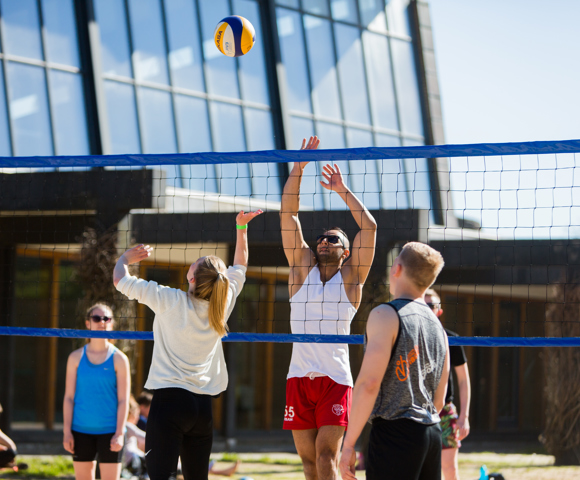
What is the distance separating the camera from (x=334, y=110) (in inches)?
648

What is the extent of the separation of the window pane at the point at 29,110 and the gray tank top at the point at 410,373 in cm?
1011

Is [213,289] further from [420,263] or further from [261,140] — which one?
[261,140]

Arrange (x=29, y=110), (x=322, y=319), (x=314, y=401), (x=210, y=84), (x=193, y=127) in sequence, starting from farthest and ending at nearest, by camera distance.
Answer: (x=210, y=84)
(x=193, y=127)
(x=29, y=110)
(x=322, y=319)
(x=314, y=401)

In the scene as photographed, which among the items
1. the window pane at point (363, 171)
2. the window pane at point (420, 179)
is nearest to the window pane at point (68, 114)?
the window pane at point (363, 171)

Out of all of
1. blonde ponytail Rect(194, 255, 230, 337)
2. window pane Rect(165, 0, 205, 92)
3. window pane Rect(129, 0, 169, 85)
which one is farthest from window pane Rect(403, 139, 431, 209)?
blonde ponytail Rect(194, 255, 230, 337)

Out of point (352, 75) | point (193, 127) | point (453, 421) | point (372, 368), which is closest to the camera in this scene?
point (372, 368)

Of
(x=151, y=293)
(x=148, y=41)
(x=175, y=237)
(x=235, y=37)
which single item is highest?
(x=148, y=41)

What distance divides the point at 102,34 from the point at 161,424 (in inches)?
423

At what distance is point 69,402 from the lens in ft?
18.1

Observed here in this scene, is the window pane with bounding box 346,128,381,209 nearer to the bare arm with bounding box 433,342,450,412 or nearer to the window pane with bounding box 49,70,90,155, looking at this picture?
the window pane with bounding box 49,70,90,155

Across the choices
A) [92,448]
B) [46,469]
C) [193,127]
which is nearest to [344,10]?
[193,127]

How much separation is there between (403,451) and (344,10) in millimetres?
15314

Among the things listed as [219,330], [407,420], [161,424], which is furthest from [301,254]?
[407,420]

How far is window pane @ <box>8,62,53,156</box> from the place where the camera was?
12109 mm
